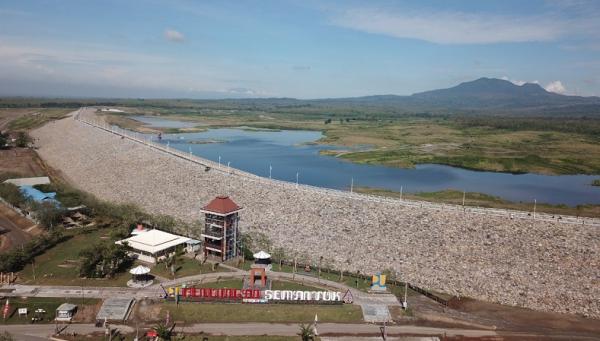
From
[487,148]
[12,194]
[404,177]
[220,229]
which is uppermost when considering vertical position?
[487,148]

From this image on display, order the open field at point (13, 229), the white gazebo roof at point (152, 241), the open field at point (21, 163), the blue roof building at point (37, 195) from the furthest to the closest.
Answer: the open field at point (21, 163) < the blue roof building at point (37, 195) < the open field at point (13, 229) < the white gazebo roof at point (152, 241)

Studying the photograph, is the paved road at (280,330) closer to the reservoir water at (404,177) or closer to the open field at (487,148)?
the reservoir water at (404,177)

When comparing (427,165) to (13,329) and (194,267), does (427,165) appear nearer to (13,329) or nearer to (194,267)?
(194,267)

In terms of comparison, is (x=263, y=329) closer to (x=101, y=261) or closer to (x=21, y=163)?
(x=101, y=261)

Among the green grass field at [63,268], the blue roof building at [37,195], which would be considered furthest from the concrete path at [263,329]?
the blue roof building at [37,195]

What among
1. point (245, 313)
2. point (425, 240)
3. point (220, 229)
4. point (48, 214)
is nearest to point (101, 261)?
point (220, 229)

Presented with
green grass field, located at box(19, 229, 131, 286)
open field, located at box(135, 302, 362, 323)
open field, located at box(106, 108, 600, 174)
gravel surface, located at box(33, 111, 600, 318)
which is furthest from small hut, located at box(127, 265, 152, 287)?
open field, located at box(106, 108, 600, 174)
